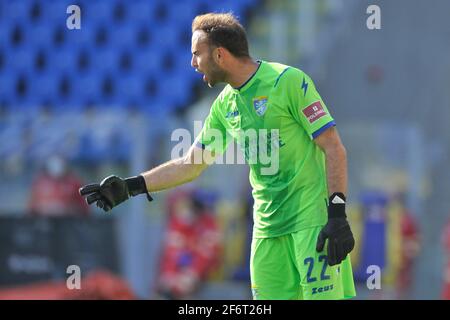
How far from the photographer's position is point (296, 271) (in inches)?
191

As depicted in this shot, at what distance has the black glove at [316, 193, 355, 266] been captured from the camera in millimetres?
4547

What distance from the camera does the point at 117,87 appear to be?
1315 cm

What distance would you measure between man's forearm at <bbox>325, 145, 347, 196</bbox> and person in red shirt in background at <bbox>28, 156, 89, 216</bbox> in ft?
24.3

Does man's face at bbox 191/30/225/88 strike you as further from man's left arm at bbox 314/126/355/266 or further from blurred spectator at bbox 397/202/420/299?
blurred spectator at bbox 397/202/420/299

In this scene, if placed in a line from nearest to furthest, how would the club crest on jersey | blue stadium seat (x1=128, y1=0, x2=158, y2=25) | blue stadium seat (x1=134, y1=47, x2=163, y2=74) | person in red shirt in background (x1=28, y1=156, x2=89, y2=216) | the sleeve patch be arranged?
the sleeve patch
the club crest on jersey
person in red shirt in background (x1=28, y1=156, x2=89, y2=216)
blue stadium seat (x1=134, y1=47, x2=163, y2=74)
blue stadium seat (x1=128, y1=0, x2=158, y2=25)

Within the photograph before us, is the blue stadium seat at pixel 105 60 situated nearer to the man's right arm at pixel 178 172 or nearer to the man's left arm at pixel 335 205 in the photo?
the man's right arm at pixel 178 172

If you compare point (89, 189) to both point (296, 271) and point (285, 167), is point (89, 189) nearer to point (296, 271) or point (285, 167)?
point (285, 167)

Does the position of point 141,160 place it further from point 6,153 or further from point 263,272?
point 263,272

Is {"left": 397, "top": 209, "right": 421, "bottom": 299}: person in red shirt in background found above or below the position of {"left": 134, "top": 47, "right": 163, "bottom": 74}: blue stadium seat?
below

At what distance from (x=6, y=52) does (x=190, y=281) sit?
5320 mm

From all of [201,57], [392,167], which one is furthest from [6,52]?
[201,57]

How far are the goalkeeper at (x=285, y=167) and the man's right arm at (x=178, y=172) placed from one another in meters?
0.30

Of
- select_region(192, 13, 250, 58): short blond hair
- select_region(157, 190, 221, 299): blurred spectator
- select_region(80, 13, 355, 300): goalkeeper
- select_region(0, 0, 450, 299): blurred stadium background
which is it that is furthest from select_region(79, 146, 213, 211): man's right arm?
select_region(157, 190, 221, 299): blurred spectator

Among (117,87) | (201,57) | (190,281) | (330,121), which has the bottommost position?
(190,281)
